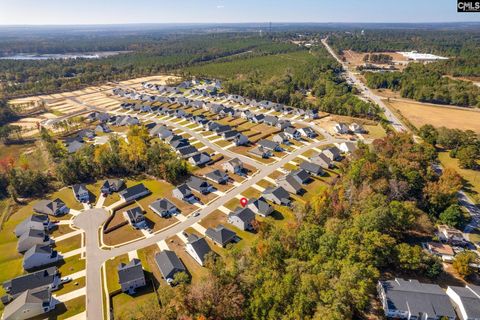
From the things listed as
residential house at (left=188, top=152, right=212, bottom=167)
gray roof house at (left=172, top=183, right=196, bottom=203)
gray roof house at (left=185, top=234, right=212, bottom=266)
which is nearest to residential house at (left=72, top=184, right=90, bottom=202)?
gray roof house at (left=172, top=183, right=196, bottom=203)

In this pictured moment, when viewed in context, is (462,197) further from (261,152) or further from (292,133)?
(261,152)

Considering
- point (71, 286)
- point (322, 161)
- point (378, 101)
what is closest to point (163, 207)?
point (71, 286)

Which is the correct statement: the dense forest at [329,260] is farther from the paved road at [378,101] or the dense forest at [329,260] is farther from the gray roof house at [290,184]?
the paved road at [378,101]

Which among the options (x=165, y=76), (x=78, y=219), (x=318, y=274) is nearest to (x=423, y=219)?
(x=318, y=274)

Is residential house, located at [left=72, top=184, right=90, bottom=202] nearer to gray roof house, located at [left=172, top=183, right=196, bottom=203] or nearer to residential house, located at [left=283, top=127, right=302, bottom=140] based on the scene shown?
gray roof house, located at [left=172, top=183, right=196, bottom=203]

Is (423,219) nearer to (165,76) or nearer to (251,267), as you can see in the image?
(251,267)

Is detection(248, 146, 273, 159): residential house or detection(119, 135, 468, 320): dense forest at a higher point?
detection(248, 146, 273, 159): residential house

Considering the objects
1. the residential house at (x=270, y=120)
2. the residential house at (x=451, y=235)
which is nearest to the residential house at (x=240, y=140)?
the residential house at (x=270, y=120)
